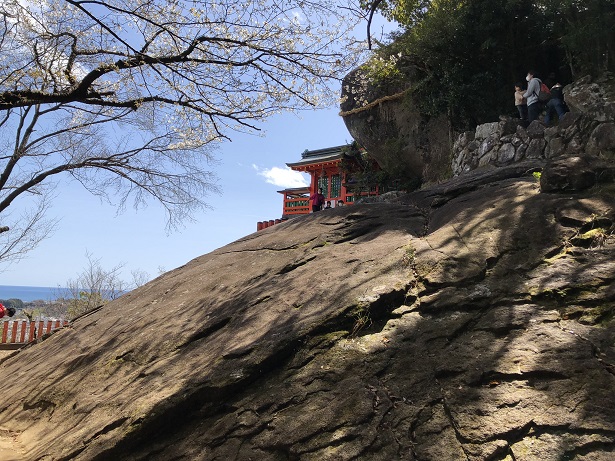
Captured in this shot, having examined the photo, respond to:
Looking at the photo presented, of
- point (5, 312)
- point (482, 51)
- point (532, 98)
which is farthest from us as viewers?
point (482, 51)

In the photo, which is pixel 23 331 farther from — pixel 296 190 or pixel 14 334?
pixel 296 190

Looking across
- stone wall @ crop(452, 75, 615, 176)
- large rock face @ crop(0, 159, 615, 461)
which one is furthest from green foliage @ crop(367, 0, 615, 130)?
large rock face @ crop(0, 159, 615, 461)

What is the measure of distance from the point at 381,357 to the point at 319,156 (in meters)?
22.6

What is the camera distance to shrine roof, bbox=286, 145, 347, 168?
898 inches

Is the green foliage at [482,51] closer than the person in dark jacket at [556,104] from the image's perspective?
No

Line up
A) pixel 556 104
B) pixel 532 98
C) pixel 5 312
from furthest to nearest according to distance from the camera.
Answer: pixel 532 98
pixel 556 104
pixel 5 312

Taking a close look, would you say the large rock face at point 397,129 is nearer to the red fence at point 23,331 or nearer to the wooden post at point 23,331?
the red fence at point 23,331

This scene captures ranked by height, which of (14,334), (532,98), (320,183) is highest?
(320,183)

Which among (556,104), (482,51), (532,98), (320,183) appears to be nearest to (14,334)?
(320,183)

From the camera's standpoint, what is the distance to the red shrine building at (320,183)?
878 inches

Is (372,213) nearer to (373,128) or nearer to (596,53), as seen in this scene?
(596,53)

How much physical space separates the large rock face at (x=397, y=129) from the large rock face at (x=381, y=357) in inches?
442

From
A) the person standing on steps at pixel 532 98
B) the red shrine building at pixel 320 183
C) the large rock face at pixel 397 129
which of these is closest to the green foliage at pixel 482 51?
the large rock face at pixel 397 129

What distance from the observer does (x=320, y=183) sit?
960 inches
